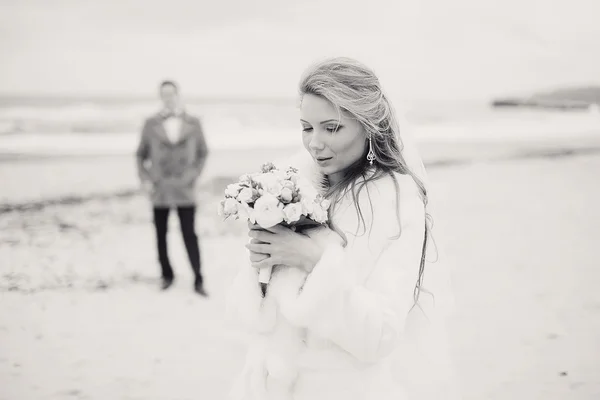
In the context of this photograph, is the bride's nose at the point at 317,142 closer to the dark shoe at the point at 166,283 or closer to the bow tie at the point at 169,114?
the bow tie at the point at 169,114

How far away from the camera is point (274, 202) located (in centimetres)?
130

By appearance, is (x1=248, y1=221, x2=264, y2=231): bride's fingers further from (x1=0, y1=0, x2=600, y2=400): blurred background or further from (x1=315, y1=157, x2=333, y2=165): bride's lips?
(x1=0, y1=0, x2=600, y2=400): blurred background

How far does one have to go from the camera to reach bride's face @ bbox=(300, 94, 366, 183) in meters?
1.44

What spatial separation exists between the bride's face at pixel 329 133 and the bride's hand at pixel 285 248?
9.5 inches

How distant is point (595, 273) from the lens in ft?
18.2

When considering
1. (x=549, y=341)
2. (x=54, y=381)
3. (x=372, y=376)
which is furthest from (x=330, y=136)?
(x=549, y=341)

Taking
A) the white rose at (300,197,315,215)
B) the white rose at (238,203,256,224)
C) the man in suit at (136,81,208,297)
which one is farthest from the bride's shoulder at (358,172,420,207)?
the man in suit at (136,81,208,297)

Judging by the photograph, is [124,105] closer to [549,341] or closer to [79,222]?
[79,222]

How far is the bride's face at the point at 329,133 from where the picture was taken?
1.44 metres

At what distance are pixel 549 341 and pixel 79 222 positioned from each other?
682 centimetres

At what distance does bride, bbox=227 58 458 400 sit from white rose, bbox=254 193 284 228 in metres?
0.08

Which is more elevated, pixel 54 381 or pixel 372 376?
pixel 372 376

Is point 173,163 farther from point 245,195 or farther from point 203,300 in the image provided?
point 245,195

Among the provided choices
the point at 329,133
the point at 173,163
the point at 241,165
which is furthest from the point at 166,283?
the point at 241,165
